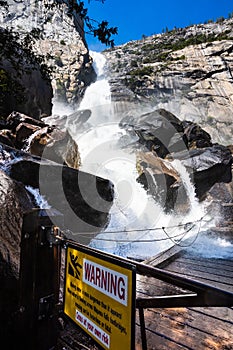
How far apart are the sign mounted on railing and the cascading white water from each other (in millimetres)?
2610

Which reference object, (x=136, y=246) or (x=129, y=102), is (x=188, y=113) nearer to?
(x=129, y=102)

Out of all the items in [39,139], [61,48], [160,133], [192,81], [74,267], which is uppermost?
[61,48]

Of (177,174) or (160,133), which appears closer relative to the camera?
(177,174)

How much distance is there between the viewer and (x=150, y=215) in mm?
12852

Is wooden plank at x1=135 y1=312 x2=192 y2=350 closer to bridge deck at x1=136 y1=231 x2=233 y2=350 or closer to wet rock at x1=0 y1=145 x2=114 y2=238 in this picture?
bridge deck at x1=136 y1=231 x2=233 y2=350

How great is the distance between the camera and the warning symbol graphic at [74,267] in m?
1.63

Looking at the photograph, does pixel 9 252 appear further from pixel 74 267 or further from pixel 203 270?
pixel 203 270

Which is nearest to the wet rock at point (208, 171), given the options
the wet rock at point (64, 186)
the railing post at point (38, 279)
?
the wet rock at point (64, 186)

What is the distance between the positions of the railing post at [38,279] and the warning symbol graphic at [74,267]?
0.78ft

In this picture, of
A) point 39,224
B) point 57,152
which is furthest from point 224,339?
point 57,152

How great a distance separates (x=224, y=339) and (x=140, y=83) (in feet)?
138

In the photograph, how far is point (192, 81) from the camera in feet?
121

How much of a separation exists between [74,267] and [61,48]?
4476 cm

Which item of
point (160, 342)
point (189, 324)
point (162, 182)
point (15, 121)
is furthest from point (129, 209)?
point (160, 342)
